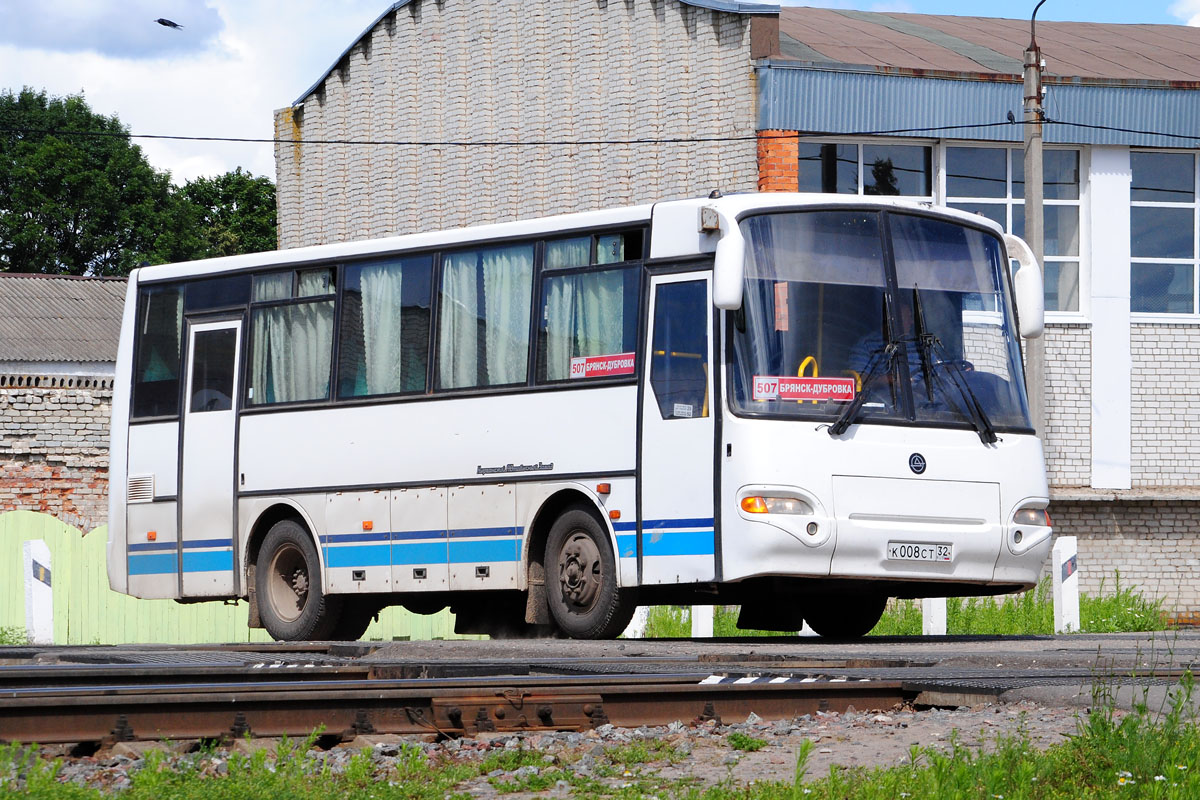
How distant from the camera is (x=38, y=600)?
19797 millimetres

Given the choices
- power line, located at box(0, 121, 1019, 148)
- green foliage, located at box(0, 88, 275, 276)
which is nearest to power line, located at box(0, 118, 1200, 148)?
power line, located at box(0, 121, 1019, 148)

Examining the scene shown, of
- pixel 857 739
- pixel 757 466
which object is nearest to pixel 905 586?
pixel 757 466

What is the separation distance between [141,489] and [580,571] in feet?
16.5

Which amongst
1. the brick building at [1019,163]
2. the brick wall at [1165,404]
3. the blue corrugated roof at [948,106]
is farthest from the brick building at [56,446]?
the brick wall at [1165,404]

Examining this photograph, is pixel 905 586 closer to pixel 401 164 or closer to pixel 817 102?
pixel 817 102

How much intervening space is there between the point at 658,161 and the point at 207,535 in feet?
40.2

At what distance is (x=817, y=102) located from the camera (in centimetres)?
2436

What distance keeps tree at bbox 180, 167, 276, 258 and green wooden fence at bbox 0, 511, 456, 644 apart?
45.0m

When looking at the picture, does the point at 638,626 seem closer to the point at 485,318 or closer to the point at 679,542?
the point at 485,318

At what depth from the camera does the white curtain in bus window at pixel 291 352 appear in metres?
16.1

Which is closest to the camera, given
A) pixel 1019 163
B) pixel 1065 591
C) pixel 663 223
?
pixel 663 223

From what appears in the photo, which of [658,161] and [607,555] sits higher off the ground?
[658,161]

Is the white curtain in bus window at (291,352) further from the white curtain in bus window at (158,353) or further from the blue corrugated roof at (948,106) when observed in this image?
the blue corrugated roof at (948,106)

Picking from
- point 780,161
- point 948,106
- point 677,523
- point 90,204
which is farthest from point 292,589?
point 90,204
